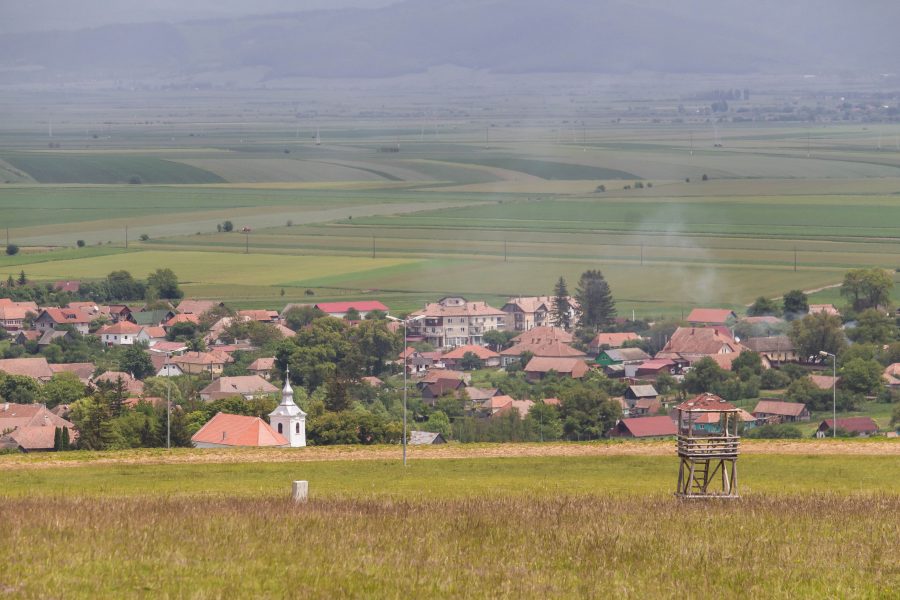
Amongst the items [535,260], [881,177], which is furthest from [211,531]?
[881,177]

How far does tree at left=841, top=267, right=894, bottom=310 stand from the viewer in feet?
220

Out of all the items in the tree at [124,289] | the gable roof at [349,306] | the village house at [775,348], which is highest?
the tree at [124,289]

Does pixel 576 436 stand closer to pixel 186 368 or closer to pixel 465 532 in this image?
pixel 186 368

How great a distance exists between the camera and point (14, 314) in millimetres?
70188

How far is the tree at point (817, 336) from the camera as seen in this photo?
5744 centimetres

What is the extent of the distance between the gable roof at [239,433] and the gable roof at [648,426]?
12.2 meters

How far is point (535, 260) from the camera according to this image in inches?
3337

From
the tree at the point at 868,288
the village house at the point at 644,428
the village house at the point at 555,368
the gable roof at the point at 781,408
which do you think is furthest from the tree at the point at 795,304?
the village house at the point at 644,428

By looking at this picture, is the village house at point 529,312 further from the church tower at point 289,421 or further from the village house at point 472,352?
the church tower at point 289,421

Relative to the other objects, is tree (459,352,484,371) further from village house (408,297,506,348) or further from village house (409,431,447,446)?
village house (409,431,447,446)

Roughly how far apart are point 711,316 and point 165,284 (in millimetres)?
26145

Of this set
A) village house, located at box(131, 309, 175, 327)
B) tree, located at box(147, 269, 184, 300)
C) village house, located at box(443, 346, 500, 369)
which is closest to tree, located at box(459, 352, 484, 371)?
village house, located at box(443, 346, 500, 369)

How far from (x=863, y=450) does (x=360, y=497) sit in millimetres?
9938

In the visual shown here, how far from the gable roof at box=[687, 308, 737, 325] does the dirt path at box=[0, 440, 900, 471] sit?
38155 mm
